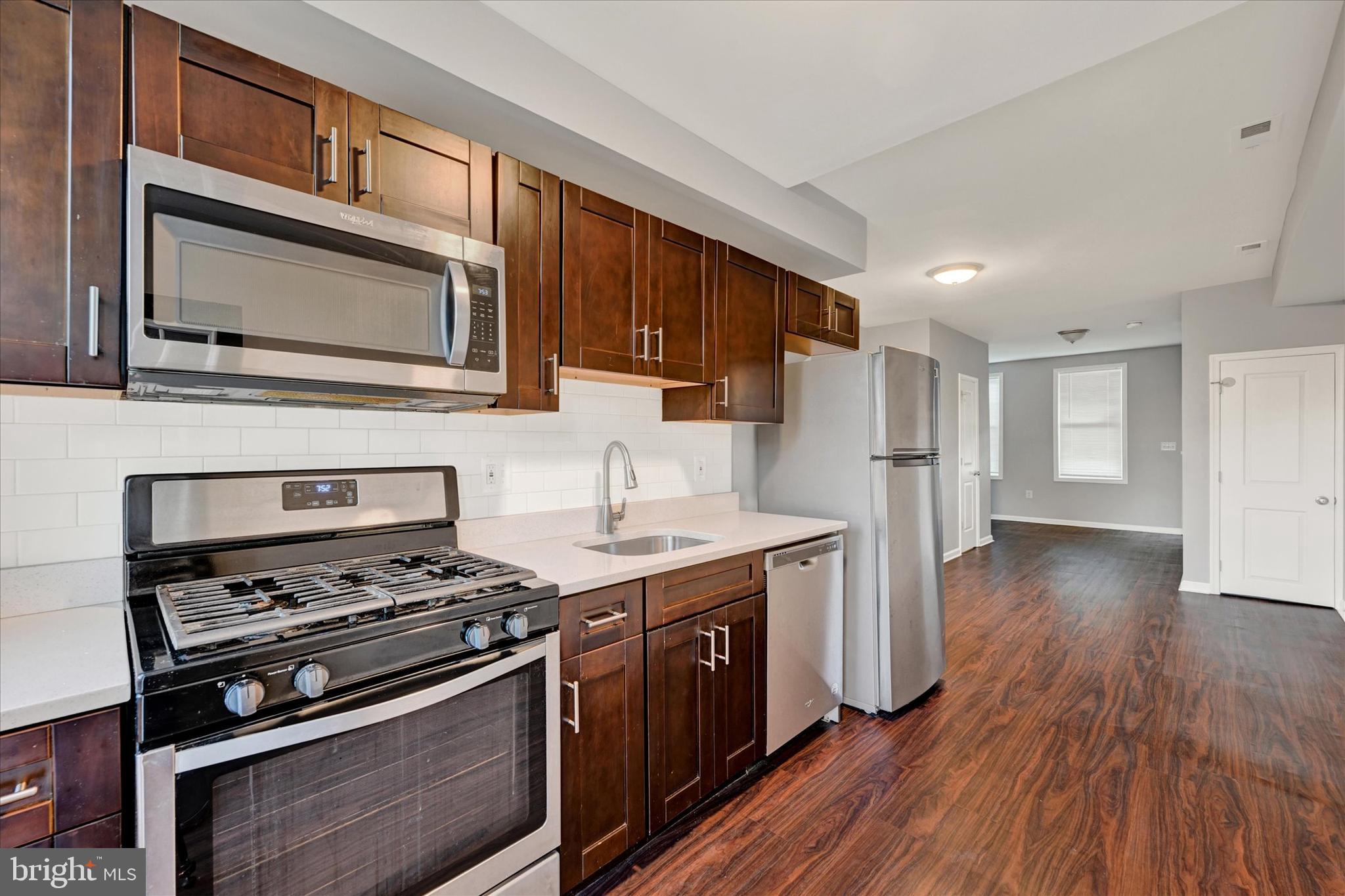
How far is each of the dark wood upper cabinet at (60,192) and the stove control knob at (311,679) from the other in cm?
72

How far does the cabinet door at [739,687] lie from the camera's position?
211cm

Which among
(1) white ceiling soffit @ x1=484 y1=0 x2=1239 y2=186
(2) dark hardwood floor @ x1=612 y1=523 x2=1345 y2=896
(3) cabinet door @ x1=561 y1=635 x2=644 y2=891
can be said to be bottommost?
(2) dark hardwood floor @ x1=612 y1=523 x2=1345 y2=896

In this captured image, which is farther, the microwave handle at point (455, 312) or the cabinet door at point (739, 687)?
the cabinet door at point (739, 687)

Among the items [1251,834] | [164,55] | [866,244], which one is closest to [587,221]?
[164,55]

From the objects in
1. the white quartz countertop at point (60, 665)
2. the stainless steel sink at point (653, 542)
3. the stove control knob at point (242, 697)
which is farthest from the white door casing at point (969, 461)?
the white quartz countertop at point (60, 665)

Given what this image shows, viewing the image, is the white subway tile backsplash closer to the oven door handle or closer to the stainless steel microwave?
the stainless steel microwave

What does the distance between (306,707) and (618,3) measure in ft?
6.42

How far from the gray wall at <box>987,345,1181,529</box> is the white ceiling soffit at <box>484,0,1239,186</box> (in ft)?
26.0

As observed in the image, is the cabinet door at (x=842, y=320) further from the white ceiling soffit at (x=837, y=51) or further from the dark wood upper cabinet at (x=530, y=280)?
the dark wood upper cabinet at (x=530, y=280)

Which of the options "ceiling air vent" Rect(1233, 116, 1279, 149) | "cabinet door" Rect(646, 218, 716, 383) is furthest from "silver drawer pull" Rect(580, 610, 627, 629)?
"ceiling air vent" Rect(1233, 116, 1279, 149)

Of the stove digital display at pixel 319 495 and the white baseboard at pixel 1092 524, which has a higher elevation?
the stove digital display at pixel 319 495

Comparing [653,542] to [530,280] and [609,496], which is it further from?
[530,280]

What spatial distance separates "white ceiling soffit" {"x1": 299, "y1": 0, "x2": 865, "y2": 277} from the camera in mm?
1587

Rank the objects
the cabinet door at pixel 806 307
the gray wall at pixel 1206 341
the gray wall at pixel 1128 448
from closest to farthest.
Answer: the cabinet door at pixel 806 307 < the gray wall at pixel 1206 341 < the gray wall at pixel 1128 448
